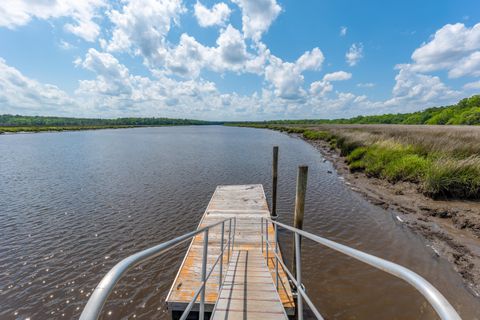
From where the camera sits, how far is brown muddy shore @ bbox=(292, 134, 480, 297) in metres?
5.97

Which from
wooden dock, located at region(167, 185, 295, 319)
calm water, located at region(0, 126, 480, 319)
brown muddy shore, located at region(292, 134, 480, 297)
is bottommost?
calm water, located at region(0, 126, 480, 319)

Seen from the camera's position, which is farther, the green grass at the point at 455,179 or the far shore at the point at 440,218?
the green grass at the point at 455,179

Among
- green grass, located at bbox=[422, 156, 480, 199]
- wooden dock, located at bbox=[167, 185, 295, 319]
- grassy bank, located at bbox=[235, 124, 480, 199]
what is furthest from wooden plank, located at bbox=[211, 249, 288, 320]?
grassy bank, located at bbox=[235, 124, 480, 199]

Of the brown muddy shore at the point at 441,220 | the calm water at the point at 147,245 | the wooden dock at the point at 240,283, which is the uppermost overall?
the wooden dock at the point at 240,283

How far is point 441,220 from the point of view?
8.21 m

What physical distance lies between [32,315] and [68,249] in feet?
8.57

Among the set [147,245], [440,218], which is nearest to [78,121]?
[147,245]

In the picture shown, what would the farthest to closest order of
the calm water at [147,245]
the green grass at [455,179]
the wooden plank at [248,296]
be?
the green grass at [455,179] < the calm water at [147,245] < the wooden plank at [248,296]

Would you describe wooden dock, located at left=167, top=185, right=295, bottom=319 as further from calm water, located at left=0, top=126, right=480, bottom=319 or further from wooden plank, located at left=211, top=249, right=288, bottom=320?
calm water, located at left=0, top=126, right=480, bottom=319

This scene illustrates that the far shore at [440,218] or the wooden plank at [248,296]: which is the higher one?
the wooden plank at [248,296]

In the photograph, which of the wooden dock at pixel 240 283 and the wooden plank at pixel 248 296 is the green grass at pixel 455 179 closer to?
the wooden dock at pixel 240 283

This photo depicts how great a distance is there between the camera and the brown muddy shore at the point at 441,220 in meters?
5.97

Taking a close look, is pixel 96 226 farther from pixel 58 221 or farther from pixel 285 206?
pixel 285 206

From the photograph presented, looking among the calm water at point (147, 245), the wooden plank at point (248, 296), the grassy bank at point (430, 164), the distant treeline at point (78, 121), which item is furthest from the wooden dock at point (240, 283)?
the distant treeline at point (78, 121)
